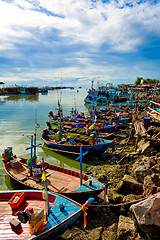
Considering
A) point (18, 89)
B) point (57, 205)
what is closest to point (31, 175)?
point (57, 205)

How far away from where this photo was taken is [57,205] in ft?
29.4

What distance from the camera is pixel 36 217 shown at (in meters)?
7.16

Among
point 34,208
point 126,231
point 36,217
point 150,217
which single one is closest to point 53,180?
point 34,208

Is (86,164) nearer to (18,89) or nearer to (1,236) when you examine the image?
(1,236)

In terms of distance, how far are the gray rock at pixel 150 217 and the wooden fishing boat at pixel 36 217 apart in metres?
2.58

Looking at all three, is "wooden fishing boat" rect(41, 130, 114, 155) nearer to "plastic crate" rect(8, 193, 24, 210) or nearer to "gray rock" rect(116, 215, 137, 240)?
"plastic crate" rect(8, 193, 24, 210)

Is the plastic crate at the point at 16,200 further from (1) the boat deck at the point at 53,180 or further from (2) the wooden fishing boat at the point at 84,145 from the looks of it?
(2) the wooden fishing boat at the point at 84,145

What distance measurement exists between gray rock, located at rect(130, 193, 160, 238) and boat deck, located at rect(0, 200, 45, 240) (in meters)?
5.45

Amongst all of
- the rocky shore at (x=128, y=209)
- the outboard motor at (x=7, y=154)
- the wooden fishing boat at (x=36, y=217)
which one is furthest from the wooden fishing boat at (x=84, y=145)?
the wooden fishing boat at (x=36, y=217)

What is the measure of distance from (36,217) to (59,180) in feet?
17.8

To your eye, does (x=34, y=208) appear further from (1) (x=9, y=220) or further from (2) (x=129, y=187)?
(2) (x=129, y=187)

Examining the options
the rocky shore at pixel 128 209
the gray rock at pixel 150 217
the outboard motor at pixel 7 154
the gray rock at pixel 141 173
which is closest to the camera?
the gray rock at pixel 150 217

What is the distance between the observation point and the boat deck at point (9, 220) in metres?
7.52

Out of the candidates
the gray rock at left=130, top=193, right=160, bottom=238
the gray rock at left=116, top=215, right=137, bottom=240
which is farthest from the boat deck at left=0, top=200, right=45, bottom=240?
the gray rock at left=130, top=193, right=160, bottom=238
